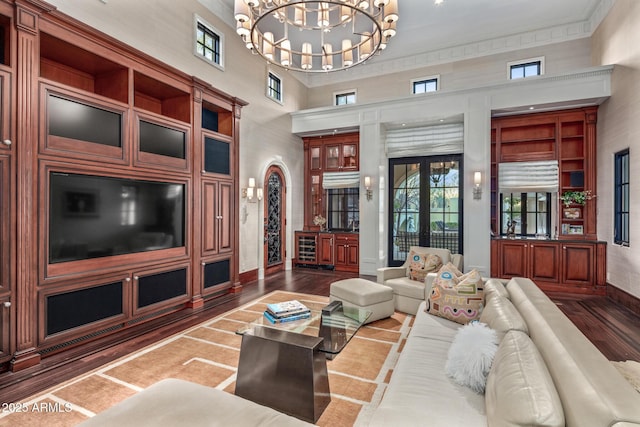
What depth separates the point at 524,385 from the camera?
1.22 meters

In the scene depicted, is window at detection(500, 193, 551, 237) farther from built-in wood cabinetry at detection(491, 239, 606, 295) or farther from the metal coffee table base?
the metal coffee table base

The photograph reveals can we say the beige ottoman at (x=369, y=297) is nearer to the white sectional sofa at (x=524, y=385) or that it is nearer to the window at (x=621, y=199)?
the white sectional sofa at (x=524, y=385)

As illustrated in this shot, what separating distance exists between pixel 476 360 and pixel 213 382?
77.5 inches

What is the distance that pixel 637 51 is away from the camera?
14.2 feet

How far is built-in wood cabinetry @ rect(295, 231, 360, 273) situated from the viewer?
23.7 feet

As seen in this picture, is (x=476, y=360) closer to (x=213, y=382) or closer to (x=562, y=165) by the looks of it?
(x=213, y=382)

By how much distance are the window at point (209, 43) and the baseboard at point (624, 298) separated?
23.3 feet

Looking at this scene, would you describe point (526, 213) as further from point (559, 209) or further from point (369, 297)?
point (369, 297)

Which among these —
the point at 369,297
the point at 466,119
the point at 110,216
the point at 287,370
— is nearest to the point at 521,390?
the point at 287,370

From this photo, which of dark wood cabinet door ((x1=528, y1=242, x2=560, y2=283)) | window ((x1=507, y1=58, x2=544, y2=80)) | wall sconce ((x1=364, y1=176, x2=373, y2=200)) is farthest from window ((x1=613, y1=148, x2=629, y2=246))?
wall sconce ((x1=364, y1=176, x2=373, y2=200))

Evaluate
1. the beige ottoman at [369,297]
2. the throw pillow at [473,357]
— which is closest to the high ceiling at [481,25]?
the beige ottoman at [369,297]

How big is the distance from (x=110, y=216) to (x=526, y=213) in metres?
6.78

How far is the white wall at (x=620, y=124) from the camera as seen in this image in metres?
4.35

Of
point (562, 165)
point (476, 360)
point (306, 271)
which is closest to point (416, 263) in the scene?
point (476, 360)
